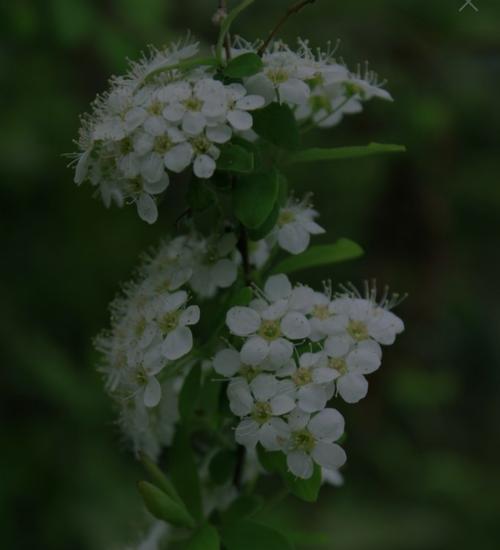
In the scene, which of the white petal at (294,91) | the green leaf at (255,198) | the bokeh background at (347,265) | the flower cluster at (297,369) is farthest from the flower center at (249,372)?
the bokeh background at (347,265)

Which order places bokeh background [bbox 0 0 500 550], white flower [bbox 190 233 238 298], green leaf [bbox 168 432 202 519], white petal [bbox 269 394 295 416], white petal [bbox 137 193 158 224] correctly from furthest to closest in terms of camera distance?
bokeh background [bbox 0 0 500 550]
green leaf [bbox 168 432 202 519]
white flower [bbox 190 233 238 298]
white petal [bbox 137 193 158 224]
white petal [bbox 269 394 295 416]

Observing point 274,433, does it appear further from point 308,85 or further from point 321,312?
point 308,85

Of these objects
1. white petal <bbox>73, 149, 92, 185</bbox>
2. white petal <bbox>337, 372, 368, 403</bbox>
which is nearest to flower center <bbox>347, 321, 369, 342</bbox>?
white petal <bbox>337, 372, 368, 403</bbox>

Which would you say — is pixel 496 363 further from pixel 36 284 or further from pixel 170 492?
pixel 170 492

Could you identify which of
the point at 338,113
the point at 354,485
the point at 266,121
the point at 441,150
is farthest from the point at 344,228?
the point at 266,121

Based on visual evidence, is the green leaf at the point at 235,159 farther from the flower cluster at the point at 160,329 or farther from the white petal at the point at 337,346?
the white petal at the point at 337,346

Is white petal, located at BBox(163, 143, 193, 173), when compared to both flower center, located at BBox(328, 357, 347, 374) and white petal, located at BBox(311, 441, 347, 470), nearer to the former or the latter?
flower center, located at BBox(328, 357, 347, 374)
